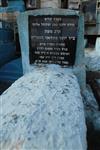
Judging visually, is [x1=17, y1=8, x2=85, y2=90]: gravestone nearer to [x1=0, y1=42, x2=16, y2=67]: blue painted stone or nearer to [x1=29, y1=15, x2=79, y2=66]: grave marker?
[x1=29, y1=15, x2=79, y2=66]: grave marker

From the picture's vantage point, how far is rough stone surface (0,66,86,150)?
1.14 meters

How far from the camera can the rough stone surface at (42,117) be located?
1136 mm

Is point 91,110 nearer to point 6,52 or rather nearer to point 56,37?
point 56,37

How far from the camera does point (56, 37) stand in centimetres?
251

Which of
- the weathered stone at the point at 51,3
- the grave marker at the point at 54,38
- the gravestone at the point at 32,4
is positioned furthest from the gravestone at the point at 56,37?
the gravestone at the point at 32,4

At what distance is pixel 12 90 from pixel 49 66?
776 mm

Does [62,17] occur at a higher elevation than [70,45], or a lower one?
higher

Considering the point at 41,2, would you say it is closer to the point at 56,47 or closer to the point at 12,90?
the point at 56,47

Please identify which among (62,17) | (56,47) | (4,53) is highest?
(62,17)

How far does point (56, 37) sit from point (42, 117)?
4.31ft

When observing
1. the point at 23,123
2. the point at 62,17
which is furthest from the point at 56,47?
the point at 23,123

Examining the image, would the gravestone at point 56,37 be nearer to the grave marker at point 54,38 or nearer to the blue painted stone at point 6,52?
the grave marker at point 54,38

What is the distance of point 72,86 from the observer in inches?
78.4

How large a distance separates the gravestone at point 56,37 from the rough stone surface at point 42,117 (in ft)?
1.89
